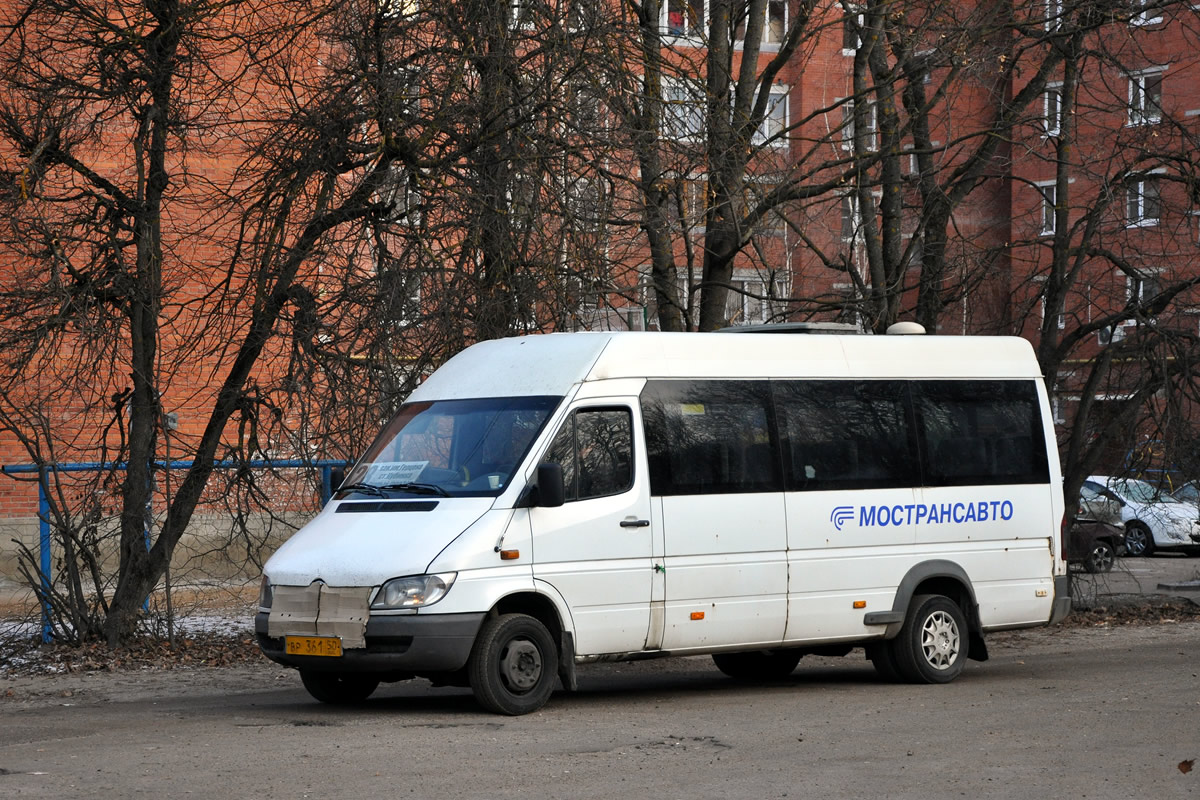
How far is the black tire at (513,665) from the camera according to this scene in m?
9.84

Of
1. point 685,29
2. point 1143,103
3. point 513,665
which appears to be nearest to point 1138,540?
point 1143,103

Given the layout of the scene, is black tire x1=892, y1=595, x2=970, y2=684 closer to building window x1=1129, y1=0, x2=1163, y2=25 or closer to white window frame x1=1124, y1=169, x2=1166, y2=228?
building window x1=1129, y1=0, x2=1163, y2=25

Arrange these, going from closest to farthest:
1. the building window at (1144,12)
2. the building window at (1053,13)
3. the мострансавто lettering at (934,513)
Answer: the мострансавто lettering at (934,513) < the building window at (1144,12) < the building window at (1053,13)

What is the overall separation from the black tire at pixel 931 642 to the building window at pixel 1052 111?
25.8 ft

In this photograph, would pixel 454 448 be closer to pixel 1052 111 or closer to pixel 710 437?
pixel 710 437

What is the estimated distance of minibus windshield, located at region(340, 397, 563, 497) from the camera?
10352 millimetres

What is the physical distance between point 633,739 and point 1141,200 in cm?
1221

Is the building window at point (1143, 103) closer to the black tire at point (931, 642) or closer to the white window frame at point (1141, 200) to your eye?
the white window frame at point (1141, 200)

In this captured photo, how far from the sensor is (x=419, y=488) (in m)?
10.5

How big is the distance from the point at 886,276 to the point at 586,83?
6632mm

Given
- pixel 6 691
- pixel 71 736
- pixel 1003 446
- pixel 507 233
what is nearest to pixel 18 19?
pixel 507 233

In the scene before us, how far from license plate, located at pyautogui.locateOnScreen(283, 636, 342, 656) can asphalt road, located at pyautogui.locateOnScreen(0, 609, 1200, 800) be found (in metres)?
0.42

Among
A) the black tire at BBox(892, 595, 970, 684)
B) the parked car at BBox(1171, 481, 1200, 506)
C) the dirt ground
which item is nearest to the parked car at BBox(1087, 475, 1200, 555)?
the parked car at BBox(1171, 481, 1200, 506)

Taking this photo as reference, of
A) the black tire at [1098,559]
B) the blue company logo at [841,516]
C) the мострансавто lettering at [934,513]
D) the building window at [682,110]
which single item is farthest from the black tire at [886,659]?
the black tire at [1098,559]
